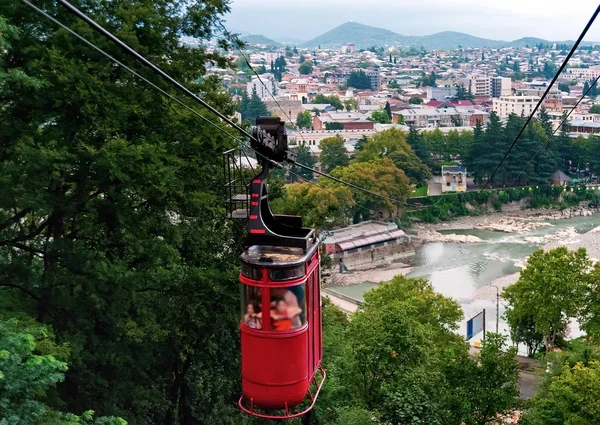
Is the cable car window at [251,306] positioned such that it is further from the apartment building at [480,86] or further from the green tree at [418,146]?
the apartment building at [480,86]

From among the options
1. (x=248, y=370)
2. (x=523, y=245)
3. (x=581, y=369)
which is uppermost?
(x=248, y=370)

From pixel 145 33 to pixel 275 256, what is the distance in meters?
4.93

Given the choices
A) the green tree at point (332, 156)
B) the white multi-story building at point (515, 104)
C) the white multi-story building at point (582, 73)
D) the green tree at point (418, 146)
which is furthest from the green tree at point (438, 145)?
the white multi-story building at point (582, 73)

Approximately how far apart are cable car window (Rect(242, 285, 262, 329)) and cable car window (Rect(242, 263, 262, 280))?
7cm

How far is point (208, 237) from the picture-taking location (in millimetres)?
9148

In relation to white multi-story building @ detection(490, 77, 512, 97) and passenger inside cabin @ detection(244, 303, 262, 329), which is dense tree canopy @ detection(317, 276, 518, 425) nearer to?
passenger inside cabin @ detection(244, 303, 262, 329)

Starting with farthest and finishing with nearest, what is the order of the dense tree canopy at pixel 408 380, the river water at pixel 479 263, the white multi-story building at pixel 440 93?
1. the white multi-story building at pixel 440 93
2. the river water at pixel 479 263
3. the dense tree canopy at pixel 408 380

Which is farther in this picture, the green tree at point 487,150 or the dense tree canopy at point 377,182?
the green tree at point 487,150

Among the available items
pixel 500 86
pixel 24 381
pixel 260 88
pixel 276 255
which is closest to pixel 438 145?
pixel 276 255

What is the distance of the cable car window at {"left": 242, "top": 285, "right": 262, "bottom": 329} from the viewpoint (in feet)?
Answer: 15.3

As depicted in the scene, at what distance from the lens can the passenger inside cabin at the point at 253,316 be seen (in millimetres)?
4699

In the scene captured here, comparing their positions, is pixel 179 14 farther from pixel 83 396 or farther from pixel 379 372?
pixel 379 372

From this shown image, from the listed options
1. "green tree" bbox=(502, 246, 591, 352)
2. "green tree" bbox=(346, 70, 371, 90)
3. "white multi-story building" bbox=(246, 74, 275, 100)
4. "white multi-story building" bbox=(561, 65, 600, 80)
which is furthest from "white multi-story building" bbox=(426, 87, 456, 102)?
"green tree" bbox=(502, 246, 591, 352)

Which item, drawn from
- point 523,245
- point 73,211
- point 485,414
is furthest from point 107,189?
point 523,245
